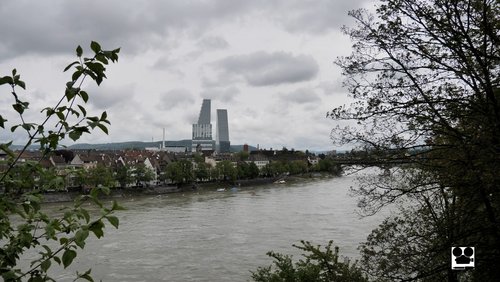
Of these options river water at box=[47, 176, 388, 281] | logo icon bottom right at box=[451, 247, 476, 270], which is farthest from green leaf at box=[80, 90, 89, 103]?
river water at box=[47, 176, 388, 281]

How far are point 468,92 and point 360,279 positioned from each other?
3.20 metres

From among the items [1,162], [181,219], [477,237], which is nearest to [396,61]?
[477,237]

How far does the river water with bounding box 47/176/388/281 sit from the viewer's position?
56.1 ft

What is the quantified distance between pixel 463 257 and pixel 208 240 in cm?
2116

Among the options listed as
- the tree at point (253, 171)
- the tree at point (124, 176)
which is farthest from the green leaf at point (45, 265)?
the tree at point (253, 171)

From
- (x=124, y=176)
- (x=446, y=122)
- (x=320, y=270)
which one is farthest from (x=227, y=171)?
(x=446, y=122)

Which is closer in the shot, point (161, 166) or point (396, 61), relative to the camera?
point (396, 61)

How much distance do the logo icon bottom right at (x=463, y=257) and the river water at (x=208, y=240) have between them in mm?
11773

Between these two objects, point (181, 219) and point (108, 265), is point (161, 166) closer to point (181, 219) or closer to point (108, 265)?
point (181, 219)

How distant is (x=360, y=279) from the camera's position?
6.61 meters

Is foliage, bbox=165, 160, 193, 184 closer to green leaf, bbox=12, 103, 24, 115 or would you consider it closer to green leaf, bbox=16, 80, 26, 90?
green leaf, bbox=12, 103, 24, 115

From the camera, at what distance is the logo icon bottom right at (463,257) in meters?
2.82

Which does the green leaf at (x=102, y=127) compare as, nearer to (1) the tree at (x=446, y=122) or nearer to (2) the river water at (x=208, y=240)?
(1) the tree at (x=446, y=122)

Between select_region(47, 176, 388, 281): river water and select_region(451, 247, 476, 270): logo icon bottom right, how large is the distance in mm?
11773
